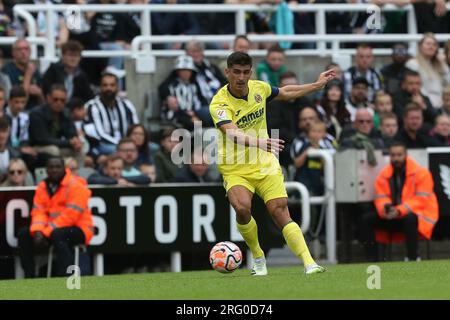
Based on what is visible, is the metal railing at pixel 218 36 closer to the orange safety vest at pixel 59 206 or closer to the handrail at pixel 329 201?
the handrail at pixel 329 201

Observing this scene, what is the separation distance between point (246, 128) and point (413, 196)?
18.3 feet

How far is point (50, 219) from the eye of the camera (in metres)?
17.3

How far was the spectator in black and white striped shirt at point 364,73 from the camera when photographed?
21.0 metres

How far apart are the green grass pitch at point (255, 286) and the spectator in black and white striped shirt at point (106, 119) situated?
4082 millimetres

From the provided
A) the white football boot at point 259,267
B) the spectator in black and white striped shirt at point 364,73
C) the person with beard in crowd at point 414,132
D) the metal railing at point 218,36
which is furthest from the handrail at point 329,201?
the white football boot at point 259,267

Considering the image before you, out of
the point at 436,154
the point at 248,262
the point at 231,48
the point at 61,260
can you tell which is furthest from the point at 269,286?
the point at 231,48

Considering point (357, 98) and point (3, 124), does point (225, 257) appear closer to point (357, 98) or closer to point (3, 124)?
point (3, 124)

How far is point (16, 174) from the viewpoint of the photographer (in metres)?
17.8

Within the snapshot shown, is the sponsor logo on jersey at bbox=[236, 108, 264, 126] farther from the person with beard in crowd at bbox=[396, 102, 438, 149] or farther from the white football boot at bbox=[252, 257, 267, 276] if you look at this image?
the person with beard in crowd at bbox=[396, 102, 438, 149]

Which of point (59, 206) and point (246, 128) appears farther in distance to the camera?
point (59, 206)

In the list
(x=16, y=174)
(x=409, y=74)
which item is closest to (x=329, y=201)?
(x=409, y=74)

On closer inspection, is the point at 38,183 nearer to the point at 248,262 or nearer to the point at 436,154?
the point at 248,262

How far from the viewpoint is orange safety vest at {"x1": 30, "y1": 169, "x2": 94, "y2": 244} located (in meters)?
17.2

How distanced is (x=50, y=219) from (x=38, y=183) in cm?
102
